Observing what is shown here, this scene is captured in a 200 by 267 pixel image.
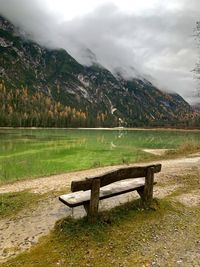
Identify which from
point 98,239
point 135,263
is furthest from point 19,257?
point 135,263

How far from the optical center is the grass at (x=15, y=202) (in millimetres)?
12084

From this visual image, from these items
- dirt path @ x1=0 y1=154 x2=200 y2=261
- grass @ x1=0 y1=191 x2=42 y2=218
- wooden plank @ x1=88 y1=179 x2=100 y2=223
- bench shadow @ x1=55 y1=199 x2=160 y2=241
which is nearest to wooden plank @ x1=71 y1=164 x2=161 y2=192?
wooden plank @ x1=88 y1=179 x2=100 y2=223

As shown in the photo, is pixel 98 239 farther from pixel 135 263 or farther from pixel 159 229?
pixel 159 229

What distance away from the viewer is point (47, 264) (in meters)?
8.01

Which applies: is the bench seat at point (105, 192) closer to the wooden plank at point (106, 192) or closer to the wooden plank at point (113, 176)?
the wooden plank at point (106, 192)

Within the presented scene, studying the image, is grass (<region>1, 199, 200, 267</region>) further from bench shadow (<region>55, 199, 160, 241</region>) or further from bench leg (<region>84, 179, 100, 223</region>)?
bench leg (<region>84, 179, 100, 223</region>)

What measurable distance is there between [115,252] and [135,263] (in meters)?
0.69

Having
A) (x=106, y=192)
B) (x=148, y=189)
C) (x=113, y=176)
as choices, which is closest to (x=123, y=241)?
(x=106, y=192)

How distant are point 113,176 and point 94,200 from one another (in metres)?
1.01

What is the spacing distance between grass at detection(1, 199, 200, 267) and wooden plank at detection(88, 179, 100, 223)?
0.28 m

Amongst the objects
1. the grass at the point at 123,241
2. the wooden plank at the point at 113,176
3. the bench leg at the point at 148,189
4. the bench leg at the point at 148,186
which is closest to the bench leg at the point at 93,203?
the wooden plank at the point at 113,176

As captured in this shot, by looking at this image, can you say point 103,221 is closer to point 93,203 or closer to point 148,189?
point 93,203

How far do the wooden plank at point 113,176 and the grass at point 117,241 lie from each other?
123 centimetres

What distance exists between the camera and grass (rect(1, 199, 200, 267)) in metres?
8.26
